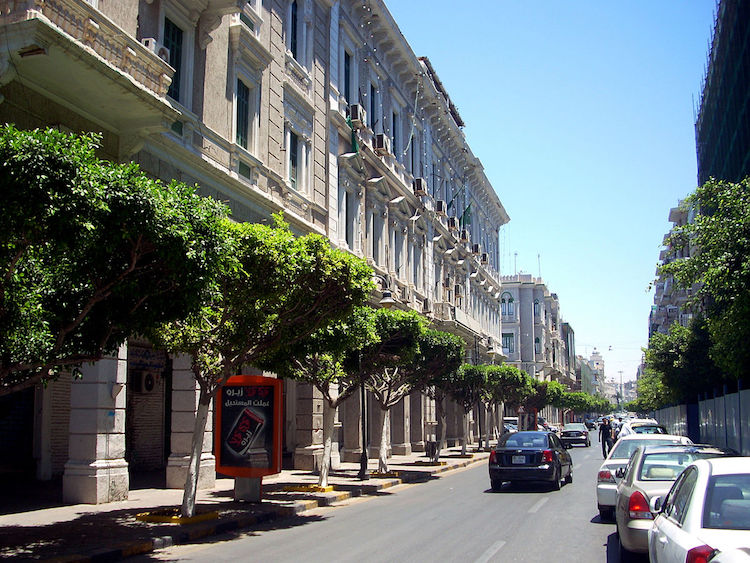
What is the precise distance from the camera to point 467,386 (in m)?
36.6

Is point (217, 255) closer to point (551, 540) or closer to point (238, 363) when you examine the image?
point (238, 363)

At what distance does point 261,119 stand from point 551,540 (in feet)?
48.9

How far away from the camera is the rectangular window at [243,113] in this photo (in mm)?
21172

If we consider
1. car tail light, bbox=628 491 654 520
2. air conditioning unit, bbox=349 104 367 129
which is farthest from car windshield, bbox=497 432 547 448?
air conditioning unit, bbox=349 104 367 129

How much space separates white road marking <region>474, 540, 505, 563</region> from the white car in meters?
3.70

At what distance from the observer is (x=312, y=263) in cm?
1398

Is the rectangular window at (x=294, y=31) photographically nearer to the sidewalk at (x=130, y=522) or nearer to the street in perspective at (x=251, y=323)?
the street in perspective at (x=251, y=323)

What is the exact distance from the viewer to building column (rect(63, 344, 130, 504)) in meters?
14.9

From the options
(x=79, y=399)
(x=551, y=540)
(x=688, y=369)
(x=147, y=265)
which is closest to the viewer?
(x=147, y=265)

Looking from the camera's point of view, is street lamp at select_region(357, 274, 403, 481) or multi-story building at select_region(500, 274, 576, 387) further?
multi-story building at select_region(500, 274, 576, 387)

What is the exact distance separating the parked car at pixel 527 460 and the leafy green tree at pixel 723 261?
5159mm

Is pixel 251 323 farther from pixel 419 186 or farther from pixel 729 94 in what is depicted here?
pixel 729 94

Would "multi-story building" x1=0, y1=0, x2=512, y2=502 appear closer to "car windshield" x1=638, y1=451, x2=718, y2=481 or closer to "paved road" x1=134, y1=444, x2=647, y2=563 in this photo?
"paved road" x1=134, y1=444, x2=647, y2=563

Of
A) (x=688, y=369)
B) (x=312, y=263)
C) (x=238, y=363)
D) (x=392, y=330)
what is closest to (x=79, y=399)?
(x=238, y=363)
